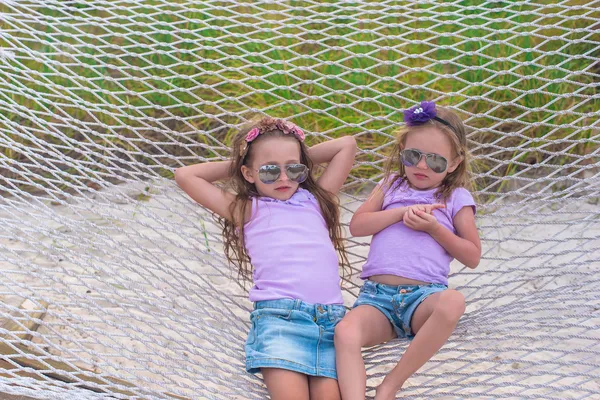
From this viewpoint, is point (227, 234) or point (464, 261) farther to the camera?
point (227, 234)

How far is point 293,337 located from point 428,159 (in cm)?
51

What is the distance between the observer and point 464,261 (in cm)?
173

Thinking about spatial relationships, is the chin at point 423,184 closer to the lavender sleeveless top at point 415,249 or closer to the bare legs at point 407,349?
the lavender sleeveless top at point 415,249

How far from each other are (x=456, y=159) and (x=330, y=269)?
397mm

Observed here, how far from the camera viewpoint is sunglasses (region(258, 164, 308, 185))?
1.71m

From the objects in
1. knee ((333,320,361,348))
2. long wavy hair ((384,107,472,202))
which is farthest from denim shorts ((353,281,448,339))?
long wavy hair ((384,107,472,202))

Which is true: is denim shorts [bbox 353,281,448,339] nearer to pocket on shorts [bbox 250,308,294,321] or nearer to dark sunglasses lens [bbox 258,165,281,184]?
pocket on shorts [bbox 250,308,294,321]

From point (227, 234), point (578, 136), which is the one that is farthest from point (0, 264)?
point (578, 136)

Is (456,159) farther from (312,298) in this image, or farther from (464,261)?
(312,298)

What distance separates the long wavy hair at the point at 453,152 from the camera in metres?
1.76

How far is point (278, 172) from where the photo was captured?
5.65ft

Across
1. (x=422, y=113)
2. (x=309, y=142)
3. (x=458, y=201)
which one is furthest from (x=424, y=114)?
(x=309, y=142)

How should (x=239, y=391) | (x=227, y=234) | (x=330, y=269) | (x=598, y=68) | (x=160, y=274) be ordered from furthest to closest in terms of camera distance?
1. (x=598, y=68)
2. (x=160, y=274)
3. (x=227, y=234)
4. (x=330, y=269)
5. (x=239, y=391)

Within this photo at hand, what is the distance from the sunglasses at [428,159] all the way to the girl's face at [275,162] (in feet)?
0.83
